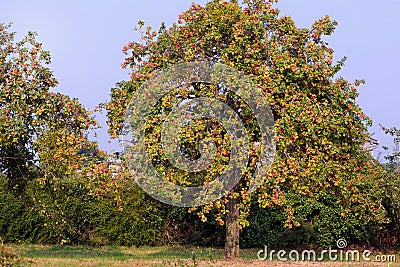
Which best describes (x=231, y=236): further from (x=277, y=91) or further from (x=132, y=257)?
(x=277, y=91)

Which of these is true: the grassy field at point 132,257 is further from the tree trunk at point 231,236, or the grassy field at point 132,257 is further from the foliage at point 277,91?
the foliage at point 277,91

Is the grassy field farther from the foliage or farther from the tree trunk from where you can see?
the foliage

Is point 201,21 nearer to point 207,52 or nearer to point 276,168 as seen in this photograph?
point 207,52

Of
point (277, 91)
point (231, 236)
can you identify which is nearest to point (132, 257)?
point (231, 236)

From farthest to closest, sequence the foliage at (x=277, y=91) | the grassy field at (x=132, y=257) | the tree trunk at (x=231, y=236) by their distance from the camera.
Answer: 1. the tree trunk at (x=231, y=236)
2. the grassy field at (x=132, y=257)
3. the foliage at (x=277, y=91)

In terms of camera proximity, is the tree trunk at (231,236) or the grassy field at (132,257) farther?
the tree trunk at (231,236)

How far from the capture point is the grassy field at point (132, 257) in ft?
50.7

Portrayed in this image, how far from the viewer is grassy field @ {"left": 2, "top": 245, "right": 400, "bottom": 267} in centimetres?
1546

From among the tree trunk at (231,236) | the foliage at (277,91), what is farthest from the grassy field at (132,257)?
the foliage at (277,91)

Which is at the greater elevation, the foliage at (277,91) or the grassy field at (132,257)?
the foliage at (277,91)

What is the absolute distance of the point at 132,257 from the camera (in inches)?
699

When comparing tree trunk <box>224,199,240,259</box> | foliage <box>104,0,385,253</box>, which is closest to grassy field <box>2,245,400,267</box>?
tree trunk <box>224,199,240,259</box>

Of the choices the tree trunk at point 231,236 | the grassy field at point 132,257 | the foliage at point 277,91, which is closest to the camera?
the foliage at point 277,91

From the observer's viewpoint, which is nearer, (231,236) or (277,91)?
(277,91)
